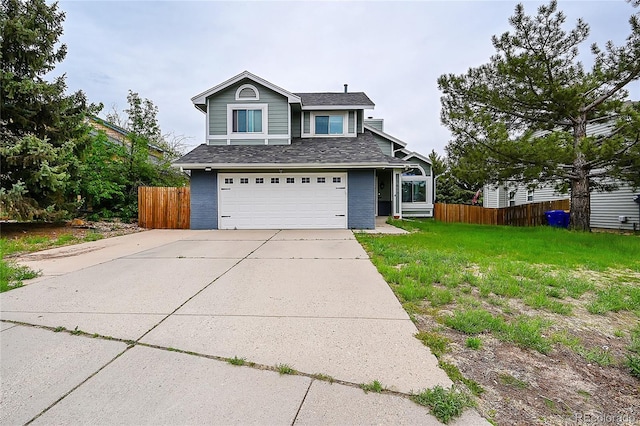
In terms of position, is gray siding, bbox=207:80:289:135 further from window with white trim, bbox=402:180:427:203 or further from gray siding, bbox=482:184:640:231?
gray siding, bbox=482:184:640:231

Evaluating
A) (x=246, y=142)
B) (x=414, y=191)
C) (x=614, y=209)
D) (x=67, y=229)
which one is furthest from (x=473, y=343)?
(x=614, y=209)

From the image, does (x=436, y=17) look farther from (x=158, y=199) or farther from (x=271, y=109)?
(x=158, y=199)

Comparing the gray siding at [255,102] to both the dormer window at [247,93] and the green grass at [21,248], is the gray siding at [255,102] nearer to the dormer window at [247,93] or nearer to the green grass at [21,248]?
the dormer window at [247,93]

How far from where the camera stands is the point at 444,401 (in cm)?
186

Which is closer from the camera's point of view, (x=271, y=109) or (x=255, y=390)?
(x=255, y=390)

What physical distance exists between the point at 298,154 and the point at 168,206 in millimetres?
5594

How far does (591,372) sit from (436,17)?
11954 millimetres

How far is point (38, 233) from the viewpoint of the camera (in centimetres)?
973

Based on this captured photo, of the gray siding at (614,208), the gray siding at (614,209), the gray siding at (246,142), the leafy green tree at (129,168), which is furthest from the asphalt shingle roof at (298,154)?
the gray siding at (614,209)

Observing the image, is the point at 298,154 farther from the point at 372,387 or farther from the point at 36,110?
the point at 372,387

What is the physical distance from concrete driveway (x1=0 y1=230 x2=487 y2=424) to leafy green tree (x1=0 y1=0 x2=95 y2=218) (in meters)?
5.74

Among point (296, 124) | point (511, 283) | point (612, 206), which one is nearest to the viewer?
point (511, 283)

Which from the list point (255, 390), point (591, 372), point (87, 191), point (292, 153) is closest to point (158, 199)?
point (87, 191)

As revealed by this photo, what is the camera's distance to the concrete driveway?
1.85m
